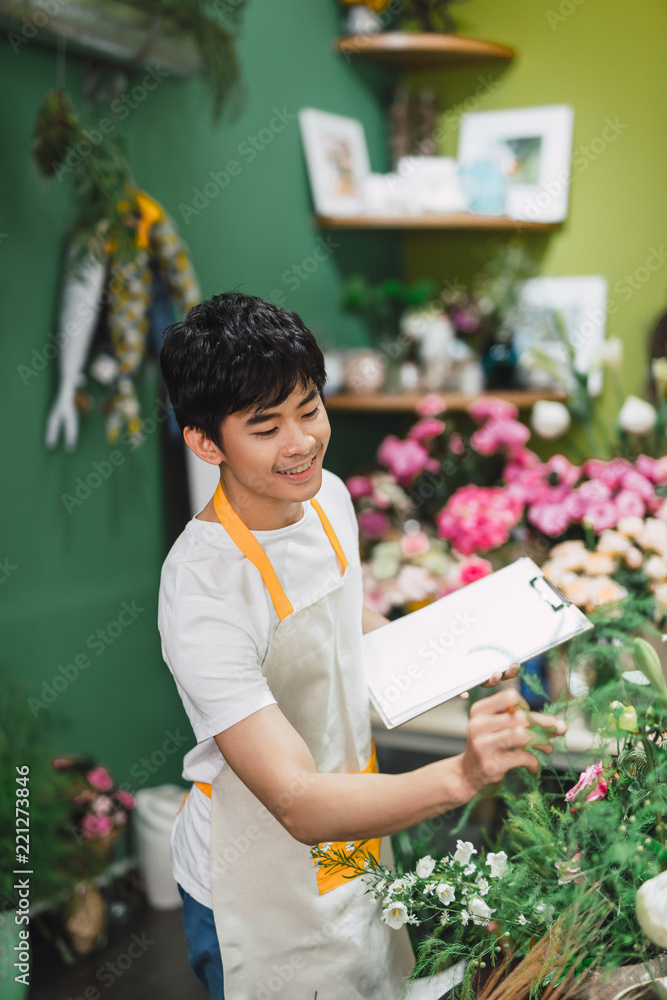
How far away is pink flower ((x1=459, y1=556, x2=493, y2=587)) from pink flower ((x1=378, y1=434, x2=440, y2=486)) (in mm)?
443

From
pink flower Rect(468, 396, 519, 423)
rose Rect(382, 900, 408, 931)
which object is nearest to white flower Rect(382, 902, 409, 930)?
rose Rect(382, 900, 408, 931)

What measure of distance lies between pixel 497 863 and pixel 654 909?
0.22 meters

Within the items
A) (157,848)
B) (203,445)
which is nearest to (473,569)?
(203,445)

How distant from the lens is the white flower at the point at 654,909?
711 mm

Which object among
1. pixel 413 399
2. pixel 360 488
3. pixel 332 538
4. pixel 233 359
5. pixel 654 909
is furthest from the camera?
pixel 413 399

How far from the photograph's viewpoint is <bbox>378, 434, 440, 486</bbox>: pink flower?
7.77 ft

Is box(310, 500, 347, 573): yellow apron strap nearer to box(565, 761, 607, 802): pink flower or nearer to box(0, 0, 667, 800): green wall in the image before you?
box(565, 761, 607, 802): pink flower

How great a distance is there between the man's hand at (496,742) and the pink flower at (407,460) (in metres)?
1.50

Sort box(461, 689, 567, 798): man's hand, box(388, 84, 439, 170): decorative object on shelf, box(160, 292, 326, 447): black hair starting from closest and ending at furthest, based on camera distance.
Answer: box(461, 689, 567, 798): man's hand < box(160, 292, 326, 447): black hair < box(388, 84, 439, 170): decorative object on shelf

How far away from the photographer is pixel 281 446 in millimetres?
1009

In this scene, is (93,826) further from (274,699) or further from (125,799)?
(274,699)

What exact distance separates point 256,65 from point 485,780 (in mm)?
2394

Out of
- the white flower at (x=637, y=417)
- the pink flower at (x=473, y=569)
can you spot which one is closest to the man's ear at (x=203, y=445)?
the pink flower at (x=473, y=569)

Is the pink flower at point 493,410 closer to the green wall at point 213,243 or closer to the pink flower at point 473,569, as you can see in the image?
the pink flower at point 473,569
